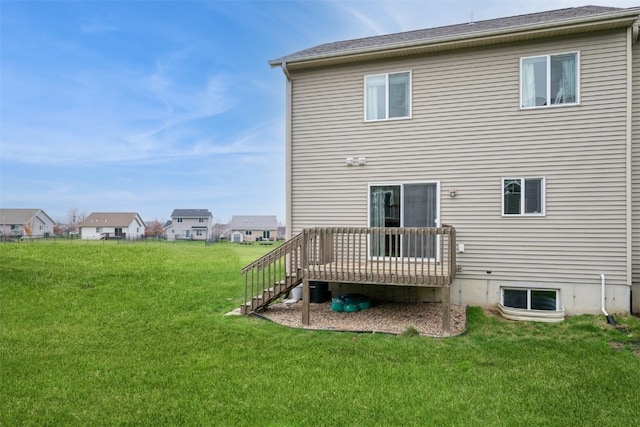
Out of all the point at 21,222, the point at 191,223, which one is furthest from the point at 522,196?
the point at 21,222

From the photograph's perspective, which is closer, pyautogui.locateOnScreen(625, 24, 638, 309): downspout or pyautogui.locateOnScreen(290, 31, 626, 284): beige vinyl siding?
pyautogui.locateOnScreen(625, 24, 638, 309): downspout

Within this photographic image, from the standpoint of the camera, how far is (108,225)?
58.7 meters

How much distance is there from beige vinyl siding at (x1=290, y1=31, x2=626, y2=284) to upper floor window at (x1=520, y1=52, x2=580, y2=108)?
13 centimetres

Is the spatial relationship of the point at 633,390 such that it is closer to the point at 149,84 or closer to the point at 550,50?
the point at 550,50

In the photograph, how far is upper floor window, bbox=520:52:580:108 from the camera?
7.63 metres

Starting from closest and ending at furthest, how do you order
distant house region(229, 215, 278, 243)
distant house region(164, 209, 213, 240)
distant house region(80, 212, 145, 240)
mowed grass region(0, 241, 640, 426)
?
mowed grass region(0, 241, 640, 426) → distant house region(80, 212, 145, 240) → distant house region(229, 215, 278, 243) → distant house region(164, 209, 213, 240)

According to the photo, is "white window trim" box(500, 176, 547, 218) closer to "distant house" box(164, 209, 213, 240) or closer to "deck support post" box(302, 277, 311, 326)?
"deck support post" box(302, 277, 311, 326)

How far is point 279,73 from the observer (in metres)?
10.0

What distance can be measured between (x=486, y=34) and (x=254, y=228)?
181ft

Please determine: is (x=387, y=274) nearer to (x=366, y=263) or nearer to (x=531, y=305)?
(x=366, y=263)

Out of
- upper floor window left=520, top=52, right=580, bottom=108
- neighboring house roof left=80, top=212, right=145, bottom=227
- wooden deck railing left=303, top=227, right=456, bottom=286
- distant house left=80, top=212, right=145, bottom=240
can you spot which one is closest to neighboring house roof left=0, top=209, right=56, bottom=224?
distant house left=80, top=212, right=145, bottom=240

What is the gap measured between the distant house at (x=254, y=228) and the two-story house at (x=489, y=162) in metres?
52.1

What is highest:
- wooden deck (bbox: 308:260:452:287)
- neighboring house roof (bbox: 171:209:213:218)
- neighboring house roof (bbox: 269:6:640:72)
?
neighboring house roof (bbox: 269:6:640:72)

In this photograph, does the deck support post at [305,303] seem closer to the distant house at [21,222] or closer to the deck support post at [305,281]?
the deck support post at [305,281]
